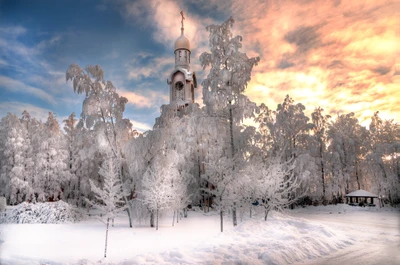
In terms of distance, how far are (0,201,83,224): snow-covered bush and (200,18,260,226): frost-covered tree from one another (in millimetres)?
12059

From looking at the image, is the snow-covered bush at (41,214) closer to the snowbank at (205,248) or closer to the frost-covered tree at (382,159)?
the snowbank at (205,248)

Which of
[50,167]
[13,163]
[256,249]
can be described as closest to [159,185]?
[256,249]

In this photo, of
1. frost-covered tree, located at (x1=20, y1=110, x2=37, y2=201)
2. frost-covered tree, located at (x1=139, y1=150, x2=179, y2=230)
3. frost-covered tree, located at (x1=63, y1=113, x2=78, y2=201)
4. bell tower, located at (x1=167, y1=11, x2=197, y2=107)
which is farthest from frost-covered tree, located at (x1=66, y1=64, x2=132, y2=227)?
bell tower, located at (x1=167, y1=11, x2=197, y2=107)

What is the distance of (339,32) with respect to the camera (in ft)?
18.0

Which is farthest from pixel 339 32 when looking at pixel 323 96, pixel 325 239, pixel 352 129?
pixel 352 129

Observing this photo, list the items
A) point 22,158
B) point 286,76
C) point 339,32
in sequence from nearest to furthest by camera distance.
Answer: point 339,32 → point 286,76 → point 22,158

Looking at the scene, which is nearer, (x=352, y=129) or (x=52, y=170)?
(x=52, y=170)

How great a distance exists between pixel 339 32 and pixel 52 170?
2575 cm

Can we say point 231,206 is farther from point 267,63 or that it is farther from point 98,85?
point 98,85

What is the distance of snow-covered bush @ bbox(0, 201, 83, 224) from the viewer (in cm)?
1720

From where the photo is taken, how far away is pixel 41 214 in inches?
698

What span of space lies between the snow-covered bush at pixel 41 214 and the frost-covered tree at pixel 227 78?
39.6 feet

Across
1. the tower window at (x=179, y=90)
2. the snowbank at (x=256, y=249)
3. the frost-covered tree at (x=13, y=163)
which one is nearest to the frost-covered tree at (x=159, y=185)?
the snowbank at (x=256, y=249)

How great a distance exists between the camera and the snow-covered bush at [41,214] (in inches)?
677
